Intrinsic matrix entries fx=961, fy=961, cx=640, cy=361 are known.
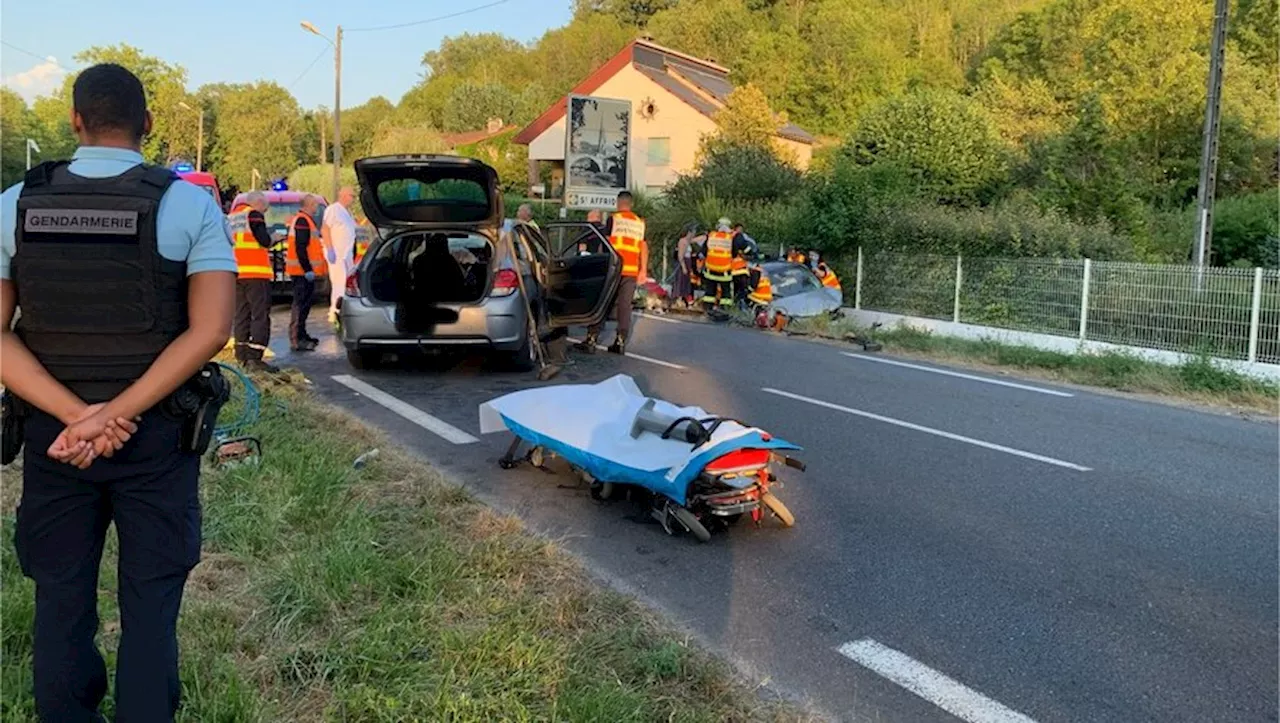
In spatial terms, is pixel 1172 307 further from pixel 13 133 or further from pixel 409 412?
pixel 13 133

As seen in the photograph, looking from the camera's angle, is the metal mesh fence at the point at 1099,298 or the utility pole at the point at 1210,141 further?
the utility pole at the point at 1210,141

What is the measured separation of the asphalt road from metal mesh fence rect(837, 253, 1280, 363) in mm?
3341

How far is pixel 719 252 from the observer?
15852 mm

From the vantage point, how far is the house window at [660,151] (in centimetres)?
4144

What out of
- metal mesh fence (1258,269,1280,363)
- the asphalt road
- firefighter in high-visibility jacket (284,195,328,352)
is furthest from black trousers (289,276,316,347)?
metal mesh fence (1258,269,1280,363)

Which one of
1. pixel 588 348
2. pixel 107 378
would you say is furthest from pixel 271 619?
pixel 588 348

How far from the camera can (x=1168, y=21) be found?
35.4 m

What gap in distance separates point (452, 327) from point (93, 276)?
681 centimetres

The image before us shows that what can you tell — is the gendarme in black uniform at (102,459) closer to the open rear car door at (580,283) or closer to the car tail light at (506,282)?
the car tail light at (506,282)

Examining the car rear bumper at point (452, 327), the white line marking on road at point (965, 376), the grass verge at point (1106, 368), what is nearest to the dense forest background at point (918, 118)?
the grass verge at point (1106, 368)

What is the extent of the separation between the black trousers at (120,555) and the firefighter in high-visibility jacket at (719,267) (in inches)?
535

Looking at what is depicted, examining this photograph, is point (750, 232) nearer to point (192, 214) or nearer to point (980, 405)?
point (980, 405)

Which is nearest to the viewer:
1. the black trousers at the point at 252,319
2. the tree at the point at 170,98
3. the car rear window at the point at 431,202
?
the car rear window at the point at 431,202

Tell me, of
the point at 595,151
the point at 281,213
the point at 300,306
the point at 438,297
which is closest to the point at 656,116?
the point at 595,151
